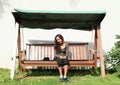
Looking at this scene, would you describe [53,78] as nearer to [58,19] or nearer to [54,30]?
[58,19]

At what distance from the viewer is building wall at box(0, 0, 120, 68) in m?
13.5

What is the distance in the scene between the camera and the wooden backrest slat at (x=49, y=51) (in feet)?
43.9

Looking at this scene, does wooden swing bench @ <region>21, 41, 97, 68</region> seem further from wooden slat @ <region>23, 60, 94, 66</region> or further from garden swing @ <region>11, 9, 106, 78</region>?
wooden slat @ <region>23, 60, 94, 66</region>

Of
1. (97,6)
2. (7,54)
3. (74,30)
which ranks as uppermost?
(97,6)

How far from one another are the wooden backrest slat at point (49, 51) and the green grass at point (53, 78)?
20.9 inches

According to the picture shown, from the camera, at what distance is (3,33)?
1362 cm

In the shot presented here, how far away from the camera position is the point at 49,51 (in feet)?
44.3

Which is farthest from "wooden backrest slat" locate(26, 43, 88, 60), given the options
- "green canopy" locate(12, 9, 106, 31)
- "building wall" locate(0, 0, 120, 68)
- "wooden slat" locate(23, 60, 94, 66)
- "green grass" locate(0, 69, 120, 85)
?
"wooden slat" locate(23, 60, 94, 66)

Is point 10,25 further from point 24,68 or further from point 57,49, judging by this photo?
point 57,49

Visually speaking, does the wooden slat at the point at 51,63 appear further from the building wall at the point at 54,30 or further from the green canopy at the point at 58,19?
the building wall at the point at 54,30

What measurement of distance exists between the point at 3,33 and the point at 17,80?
2.75 meters

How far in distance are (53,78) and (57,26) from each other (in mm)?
1906

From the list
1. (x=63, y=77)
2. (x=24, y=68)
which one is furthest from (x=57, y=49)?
(x=24, y=68)

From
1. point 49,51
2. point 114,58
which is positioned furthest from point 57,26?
point 114,58
